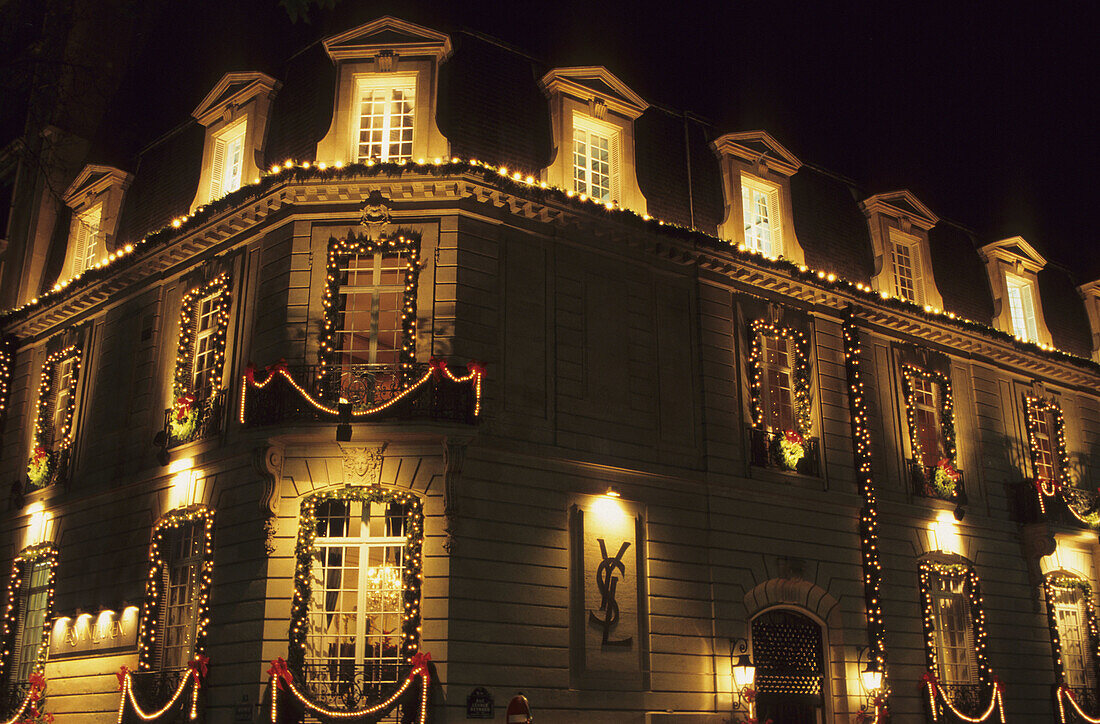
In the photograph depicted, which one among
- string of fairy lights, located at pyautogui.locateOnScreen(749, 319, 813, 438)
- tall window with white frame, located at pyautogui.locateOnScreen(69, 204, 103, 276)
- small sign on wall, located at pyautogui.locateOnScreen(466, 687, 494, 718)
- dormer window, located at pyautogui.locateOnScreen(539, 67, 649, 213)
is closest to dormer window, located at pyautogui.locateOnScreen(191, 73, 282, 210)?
tall window with white frame, located at pyautogui.locateOnScreen(69, 204, 103, 276)

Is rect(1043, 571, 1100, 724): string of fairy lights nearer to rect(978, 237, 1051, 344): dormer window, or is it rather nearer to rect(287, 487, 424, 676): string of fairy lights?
rect(978, 237, 1051, 344): dormer window

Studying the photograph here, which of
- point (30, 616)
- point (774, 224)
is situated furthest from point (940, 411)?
point (30, 616)

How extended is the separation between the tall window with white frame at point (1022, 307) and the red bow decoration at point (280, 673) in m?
19.8

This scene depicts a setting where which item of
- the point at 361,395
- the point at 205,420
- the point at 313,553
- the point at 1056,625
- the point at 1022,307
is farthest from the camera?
the point at 1022,307

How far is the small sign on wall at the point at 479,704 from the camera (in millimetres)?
14844

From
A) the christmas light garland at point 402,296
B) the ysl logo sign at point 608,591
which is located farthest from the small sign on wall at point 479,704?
the christmas light garland at point 402,296

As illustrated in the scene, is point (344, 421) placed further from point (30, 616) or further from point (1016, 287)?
point (1016, 287)

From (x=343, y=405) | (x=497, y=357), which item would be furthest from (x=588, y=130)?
(x=343, y=405)

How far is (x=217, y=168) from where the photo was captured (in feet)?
64.5

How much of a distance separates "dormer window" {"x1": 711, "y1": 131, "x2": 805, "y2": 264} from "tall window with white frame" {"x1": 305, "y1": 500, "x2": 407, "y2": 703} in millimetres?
9630

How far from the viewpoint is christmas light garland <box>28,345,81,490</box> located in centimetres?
2117

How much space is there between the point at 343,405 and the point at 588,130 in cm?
759

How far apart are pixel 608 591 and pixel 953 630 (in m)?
9.20

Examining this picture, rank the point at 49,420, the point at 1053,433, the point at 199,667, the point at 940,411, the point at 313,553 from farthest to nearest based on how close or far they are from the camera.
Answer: the point at 1053,433
the point at 940,411
the point at 49,420
the point at 313,553
the point at 199,667
